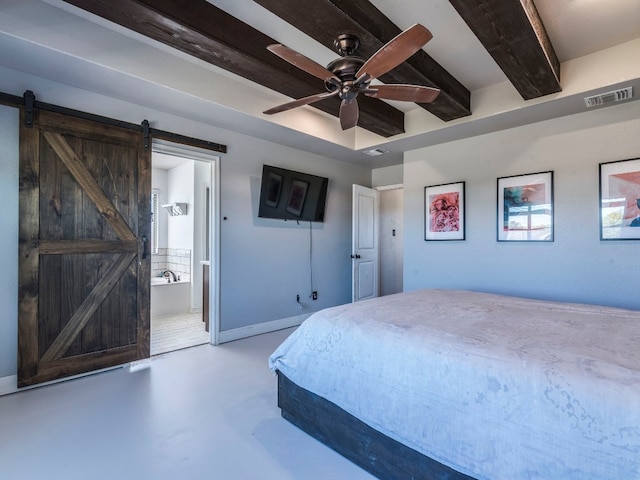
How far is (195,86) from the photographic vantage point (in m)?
2.90

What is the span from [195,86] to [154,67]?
34 cm

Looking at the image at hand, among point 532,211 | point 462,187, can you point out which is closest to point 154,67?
point 462,187

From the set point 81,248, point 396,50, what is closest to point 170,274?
point 81,248

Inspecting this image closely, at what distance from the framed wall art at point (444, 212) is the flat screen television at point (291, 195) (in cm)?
148

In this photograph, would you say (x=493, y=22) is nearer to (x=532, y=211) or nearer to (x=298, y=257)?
(x=532, y=211)

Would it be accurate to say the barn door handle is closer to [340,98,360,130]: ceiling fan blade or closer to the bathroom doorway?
the bathroom doorway

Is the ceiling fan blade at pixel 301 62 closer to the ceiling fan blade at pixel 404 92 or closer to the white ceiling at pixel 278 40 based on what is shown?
the ceiling fan blade at pixel 404 92

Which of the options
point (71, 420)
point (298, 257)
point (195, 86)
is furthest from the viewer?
point (298, 257)

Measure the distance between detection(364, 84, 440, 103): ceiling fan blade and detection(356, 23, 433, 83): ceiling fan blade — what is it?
A: 24 centimetres

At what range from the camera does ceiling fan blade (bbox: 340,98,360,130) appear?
242 centimetres

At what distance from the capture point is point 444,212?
4.14 m

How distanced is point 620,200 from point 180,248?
5.96 meters

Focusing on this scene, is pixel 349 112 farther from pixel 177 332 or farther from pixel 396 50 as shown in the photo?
pixel 177 332

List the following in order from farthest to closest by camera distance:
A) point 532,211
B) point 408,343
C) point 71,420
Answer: point 532,211
point 71,420
point 408,343
